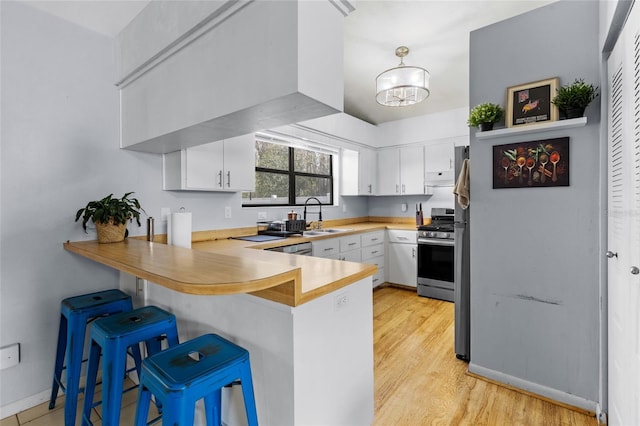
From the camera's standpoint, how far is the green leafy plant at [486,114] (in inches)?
79.7

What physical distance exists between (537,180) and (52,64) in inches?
126

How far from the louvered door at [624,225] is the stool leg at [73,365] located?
251cm

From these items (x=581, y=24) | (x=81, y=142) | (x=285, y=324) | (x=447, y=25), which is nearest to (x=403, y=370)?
(x=285, y=324)

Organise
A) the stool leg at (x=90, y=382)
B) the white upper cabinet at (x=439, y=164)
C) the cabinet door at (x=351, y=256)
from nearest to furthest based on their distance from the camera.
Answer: the stool leg at (x=90, y=382), the cabinet door at (x=351, y=256), the white upper cabinet at (x=439, y=164)

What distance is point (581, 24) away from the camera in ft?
5.95

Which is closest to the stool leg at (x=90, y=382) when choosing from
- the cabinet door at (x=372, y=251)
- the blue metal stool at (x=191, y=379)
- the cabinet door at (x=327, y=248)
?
the blue metal stool at (x=191, y=379)

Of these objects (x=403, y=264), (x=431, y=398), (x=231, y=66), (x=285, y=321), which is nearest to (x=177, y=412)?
(x=285, y=321)

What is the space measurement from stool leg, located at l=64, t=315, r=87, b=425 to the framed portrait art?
9.46 ft

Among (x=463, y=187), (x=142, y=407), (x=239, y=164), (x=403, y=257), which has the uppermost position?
(x=239, y=164)

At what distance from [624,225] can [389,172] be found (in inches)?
143

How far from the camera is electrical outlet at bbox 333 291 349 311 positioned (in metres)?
1.39

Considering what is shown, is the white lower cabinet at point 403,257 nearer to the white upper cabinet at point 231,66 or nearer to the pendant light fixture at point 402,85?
the pendant light fixture at point 402,85

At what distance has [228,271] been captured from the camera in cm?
115

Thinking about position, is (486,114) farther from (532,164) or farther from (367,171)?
(367,171)
